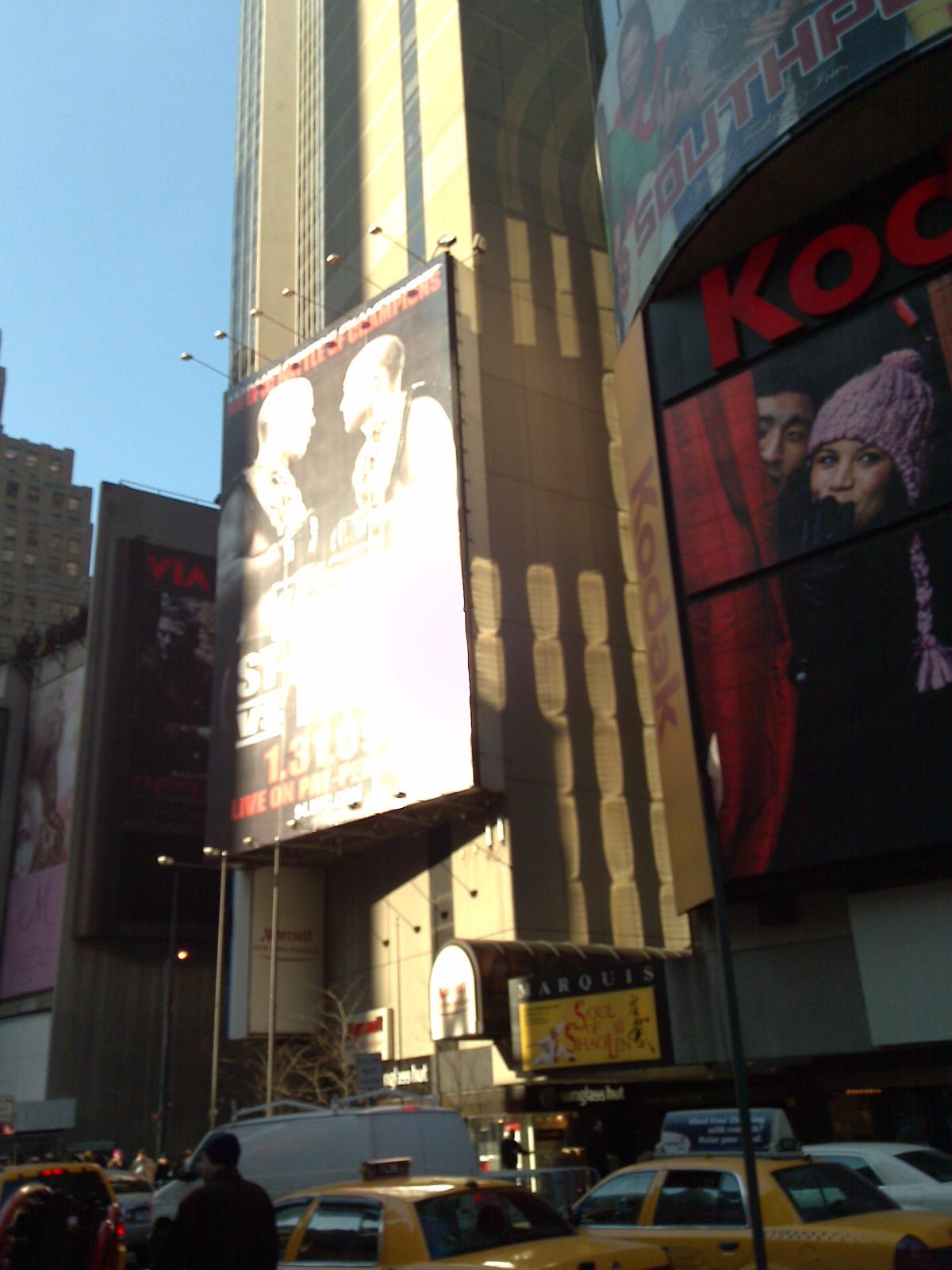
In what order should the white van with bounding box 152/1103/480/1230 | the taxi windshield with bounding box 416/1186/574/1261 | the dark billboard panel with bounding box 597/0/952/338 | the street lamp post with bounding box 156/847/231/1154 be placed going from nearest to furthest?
the taxi windshield with bounding box 416/1186/574/1261 < the white van with bounding box 152/1103/480/1230 < the dark billboard panel with bounding box 597/0/952/338 < the street lamp post with bounding box 156/847/231/1154

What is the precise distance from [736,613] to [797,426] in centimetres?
445

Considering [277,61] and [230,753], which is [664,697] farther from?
[277,61]

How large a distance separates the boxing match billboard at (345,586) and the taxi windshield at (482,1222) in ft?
83.5

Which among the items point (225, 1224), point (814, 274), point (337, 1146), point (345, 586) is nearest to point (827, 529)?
point (814, 274)

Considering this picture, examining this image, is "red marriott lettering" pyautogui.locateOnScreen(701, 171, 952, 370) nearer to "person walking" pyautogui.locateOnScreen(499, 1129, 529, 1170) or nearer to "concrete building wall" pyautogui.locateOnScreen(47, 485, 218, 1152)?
"person walking" pyautogui.locateOnScreen(499, 1129, 529, 1170)

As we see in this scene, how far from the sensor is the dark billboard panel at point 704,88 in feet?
85.6

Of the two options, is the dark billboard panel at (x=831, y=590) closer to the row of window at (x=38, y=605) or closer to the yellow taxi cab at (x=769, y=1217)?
the yellow taxi cab at (x=769, y=1217)

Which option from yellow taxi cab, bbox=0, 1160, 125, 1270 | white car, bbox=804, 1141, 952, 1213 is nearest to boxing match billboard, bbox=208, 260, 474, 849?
white car, bbox=804, 1141, 952, 1213

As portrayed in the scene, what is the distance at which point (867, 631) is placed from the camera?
25375 mm

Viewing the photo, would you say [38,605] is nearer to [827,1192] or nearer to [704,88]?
[704,88]

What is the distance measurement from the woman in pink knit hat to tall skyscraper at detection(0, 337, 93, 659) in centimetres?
7833

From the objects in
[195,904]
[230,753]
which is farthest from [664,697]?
[195,904]

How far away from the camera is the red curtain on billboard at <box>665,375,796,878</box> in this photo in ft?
86.3

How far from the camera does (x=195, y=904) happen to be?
52.2m
